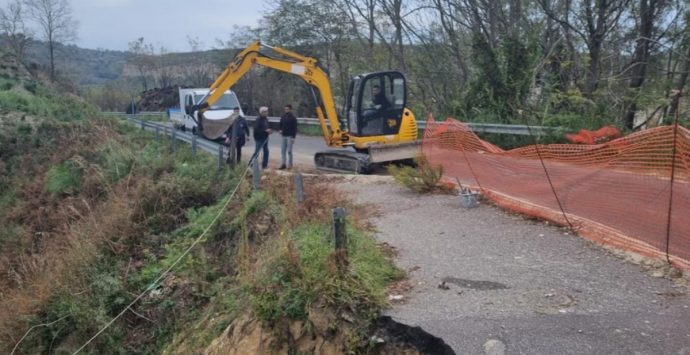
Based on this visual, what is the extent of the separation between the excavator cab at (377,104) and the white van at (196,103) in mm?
7654

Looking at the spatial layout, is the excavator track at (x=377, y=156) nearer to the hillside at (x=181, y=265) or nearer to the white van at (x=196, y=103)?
the hillside at (x=181, y=265)

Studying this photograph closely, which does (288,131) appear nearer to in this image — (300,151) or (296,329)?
(300,151)

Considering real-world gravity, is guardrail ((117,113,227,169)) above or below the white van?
below

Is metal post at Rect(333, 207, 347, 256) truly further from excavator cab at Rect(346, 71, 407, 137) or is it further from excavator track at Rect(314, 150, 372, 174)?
excavator cab at Rect(346, 71, 407, 137)

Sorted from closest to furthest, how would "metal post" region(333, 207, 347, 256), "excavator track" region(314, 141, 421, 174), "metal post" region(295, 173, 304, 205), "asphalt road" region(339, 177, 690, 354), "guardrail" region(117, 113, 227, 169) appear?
"asphalt road" region(339, 177, 690, 354) < "metal post" region(333, 207, 347, 256) < "metal post" region(295, 173, 304, 205) < "guardrail" region(117, 113, 227, 169) < "excavator track" region(314, 141, 421, 174)

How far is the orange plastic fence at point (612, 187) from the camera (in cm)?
588

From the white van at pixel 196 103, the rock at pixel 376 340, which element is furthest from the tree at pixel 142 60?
the rock at pixel 376 340

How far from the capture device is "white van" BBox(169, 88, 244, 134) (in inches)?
838

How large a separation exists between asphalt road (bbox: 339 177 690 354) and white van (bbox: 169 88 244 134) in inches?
570

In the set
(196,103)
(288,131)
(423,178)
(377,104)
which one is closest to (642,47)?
(377,104)

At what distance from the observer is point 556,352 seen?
4363mm

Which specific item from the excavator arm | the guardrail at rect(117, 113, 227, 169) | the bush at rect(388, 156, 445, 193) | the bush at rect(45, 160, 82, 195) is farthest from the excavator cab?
the bush at rect(45, 160, 82, 195)

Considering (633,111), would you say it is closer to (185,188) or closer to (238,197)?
(238,197)

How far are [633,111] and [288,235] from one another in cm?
986
